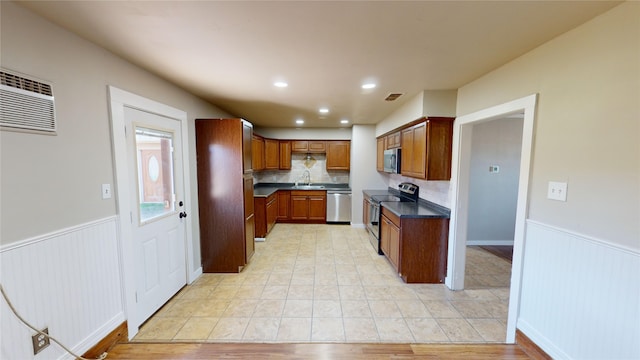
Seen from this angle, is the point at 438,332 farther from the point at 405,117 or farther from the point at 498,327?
the point at 405,117

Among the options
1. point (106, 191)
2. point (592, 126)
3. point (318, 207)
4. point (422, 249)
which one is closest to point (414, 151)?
point (422, 249)

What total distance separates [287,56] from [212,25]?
2.00ft

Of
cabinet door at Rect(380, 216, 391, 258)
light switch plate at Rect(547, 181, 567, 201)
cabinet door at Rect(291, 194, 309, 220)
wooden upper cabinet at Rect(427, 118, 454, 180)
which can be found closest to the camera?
light switch plate at Rect(547, 181, 567, 201)

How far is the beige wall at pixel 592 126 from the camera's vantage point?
128cm

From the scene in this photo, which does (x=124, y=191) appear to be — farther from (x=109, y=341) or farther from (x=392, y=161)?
(x=392, y=161)

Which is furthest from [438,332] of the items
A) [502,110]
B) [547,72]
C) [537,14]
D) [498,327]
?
[537,14]

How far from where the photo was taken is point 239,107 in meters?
3.86

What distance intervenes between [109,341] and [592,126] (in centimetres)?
370

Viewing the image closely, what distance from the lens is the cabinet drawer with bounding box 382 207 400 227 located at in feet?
10.4

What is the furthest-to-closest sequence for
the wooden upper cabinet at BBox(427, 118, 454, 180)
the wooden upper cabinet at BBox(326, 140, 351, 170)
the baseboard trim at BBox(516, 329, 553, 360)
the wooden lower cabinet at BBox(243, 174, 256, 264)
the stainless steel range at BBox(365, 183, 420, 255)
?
the wooden upper cabinet at BBox(326, 140, 351, 170)
the stainless steel range at BBox(365, 183, 420, 255)
the wooden lower cabinet at BBox(243, 174, 256, 264)
the wooden upper cabinet at BBox(427, 118, 454, 180)
the baseboard trim at BBox(516, 329, 553, 360)

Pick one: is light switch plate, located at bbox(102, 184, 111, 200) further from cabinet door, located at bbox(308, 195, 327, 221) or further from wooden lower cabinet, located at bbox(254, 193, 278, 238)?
cabinet door, located at bbox(308, 195, 327, 221)

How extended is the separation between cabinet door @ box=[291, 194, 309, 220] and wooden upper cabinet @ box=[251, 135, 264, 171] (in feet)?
3.77

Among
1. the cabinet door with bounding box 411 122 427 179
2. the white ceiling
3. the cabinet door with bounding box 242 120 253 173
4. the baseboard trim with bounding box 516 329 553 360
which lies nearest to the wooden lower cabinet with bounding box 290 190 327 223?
the cabinet door with bounding box 242 120 253 173

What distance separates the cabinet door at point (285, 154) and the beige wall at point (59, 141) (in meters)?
4.14
